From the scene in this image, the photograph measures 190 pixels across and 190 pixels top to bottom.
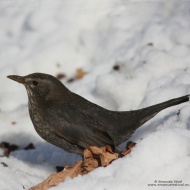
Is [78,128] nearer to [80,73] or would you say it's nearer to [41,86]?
[41,86]

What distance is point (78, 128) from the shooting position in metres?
5.19

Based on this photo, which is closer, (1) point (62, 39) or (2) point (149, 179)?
(2) point (149, 179)

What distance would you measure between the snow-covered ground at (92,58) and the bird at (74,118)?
0.77 feet

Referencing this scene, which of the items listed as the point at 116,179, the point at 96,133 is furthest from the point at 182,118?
the point at 116,179

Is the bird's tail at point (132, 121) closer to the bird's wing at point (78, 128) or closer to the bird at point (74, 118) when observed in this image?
the bird at point (74, 118)

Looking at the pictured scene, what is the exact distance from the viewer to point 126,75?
6.32 meters

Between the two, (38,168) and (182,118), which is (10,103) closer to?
(38,168)

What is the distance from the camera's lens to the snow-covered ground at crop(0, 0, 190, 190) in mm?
5699

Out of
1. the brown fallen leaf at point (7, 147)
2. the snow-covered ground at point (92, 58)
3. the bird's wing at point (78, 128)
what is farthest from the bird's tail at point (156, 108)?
the brown fallen leaf at point (7, 147)

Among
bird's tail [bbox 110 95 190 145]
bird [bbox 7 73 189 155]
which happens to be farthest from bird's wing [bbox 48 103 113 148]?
bird's tail [bbox 110 95 190 145]

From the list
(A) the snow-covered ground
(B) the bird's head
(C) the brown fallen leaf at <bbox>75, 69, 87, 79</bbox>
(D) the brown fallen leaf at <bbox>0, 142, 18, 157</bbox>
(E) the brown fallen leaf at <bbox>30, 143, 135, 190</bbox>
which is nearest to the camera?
(E) the brown fallen leaf at <bbox>30, 143, 135, 190</bbox>

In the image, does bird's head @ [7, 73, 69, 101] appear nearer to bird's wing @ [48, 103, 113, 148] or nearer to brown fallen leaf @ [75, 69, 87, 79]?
bird's wing @ [48, 103, 113, 148]

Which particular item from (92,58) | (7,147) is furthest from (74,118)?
(92,58)

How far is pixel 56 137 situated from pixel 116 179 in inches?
63.2
